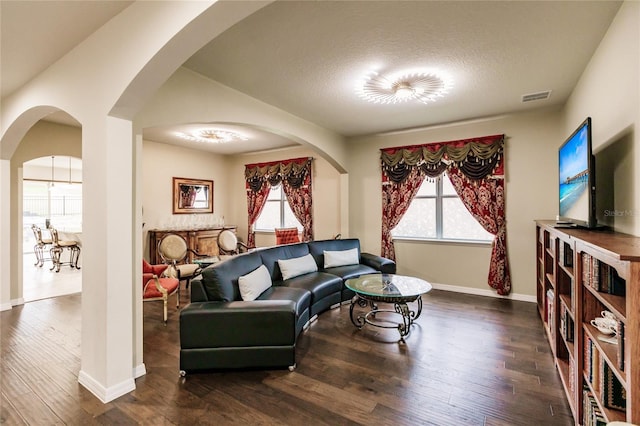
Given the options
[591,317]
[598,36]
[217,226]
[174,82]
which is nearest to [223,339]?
[174,82]

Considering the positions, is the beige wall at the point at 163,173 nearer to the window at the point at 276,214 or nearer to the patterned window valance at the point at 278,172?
the patterned window valance at the point at 278,172

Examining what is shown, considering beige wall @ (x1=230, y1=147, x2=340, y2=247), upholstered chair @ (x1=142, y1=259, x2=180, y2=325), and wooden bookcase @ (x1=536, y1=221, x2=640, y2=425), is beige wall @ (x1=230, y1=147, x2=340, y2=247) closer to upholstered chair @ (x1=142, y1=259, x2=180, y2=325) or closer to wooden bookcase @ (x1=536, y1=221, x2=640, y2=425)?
upholstered chair @ (x1=142, y1=259, x2=180, y2=325)

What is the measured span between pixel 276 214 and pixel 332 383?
4.99 meters

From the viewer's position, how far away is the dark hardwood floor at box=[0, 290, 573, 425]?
2.02 metres

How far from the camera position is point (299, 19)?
225cm

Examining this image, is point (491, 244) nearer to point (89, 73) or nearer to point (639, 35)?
point (639, 35)

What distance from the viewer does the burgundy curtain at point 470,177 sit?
4562mm

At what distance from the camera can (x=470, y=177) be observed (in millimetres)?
4766

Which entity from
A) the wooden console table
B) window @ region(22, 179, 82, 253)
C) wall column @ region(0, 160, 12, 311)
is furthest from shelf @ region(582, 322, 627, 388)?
window @ region(22, 179, 82, 253)

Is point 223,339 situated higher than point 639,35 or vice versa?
point 639,35

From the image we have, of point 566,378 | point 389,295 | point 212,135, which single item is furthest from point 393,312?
point 212,135

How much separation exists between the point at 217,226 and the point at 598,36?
262 inches

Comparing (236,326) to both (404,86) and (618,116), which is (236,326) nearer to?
(404,86)

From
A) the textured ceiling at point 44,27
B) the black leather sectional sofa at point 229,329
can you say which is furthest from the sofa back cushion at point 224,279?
the textured ceiling at point 44,27
